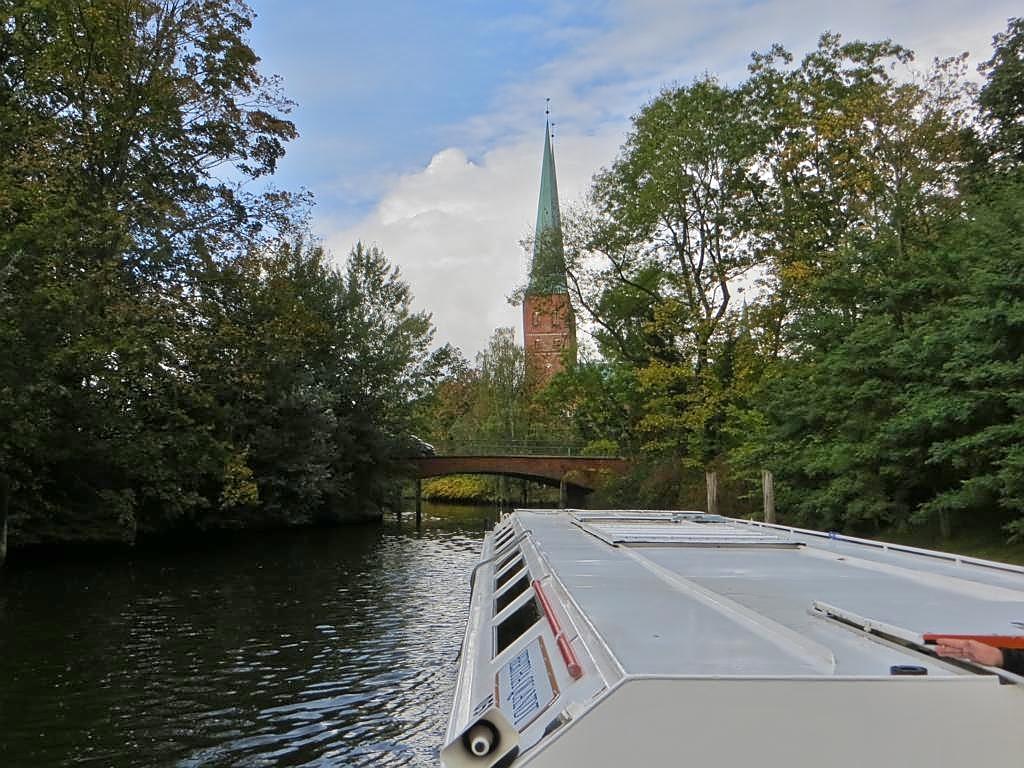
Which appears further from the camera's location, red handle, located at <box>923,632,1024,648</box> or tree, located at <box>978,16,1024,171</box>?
tree, located at <box>978,16,1024,171</box>

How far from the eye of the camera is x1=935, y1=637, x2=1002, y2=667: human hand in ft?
8.39

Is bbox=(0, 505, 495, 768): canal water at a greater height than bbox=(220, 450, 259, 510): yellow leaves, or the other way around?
bbox=(220, 450, 259, 510): yellow leaves

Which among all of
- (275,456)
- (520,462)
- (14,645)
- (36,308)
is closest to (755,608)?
(14,645)

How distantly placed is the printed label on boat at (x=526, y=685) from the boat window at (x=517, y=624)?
1.52 metres

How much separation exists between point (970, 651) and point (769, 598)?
193 cm

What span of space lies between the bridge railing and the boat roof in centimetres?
3397

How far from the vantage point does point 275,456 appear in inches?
1136

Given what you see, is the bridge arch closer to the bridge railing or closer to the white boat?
the bridge railing

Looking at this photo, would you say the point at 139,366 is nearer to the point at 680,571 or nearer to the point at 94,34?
the point at 94,34

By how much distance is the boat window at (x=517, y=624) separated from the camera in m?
5.64

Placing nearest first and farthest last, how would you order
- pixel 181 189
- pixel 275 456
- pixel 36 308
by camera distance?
1. pixel 36 308
2. pixel 181 189
3. pixel 275 456

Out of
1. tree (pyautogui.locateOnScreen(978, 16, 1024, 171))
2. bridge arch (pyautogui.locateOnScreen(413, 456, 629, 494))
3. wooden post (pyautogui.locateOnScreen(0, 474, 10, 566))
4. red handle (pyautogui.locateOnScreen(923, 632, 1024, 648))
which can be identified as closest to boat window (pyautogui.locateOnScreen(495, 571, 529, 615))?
red handle (pyautogui.locateOnScreen(923, 632, 1024, 648))

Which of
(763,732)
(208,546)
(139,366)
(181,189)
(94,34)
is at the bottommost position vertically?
(208,546)

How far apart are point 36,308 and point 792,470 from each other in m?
15.5
